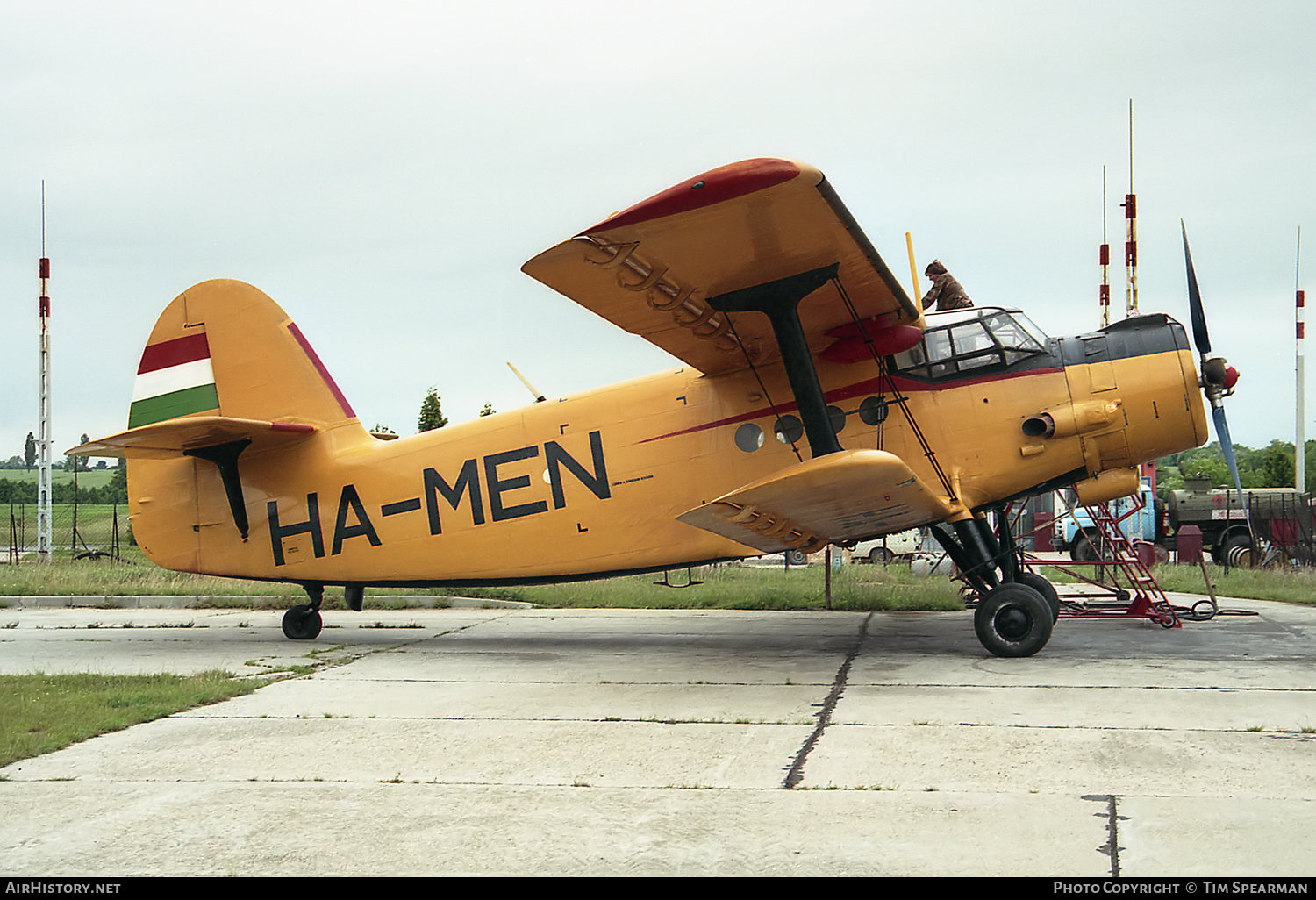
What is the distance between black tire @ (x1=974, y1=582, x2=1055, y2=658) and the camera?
8414 mm

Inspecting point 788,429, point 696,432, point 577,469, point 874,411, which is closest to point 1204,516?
point 874,411

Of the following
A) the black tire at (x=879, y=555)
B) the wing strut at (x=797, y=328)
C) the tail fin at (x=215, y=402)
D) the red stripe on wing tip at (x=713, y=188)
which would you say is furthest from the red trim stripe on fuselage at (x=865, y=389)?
the black tire at (x=879, y=555)

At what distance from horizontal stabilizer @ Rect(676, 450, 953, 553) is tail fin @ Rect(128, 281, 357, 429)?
5207mm

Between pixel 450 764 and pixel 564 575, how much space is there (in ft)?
15.8

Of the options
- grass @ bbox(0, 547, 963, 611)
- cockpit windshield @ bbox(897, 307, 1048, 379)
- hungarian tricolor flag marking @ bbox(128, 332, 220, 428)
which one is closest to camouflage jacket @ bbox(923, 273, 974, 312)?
cockpit windshield @ bbox(897, 307, 1048, 379)

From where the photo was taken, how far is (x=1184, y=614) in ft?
37.7

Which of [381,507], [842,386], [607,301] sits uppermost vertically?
[607,301]

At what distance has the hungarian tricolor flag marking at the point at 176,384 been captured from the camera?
1134cm

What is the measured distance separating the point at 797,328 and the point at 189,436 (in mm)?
6473

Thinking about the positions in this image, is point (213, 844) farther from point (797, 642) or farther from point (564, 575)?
point (797, 642)

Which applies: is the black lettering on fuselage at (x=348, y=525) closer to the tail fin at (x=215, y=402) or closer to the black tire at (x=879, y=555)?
the tail fin at (x=215, y=402)

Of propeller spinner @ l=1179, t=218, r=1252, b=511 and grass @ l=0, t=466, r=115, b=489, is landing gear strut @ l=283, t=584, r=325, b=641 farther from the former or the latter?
grass @ l=0, t=466, r=115, b=489

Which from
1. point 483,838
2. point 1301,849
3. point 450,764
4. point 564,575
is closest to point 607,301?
point 564,575

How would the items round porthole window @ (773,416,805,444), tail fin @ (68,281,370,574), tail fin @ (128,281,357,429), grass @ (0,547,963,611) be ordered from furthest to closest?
grass @ (0,547,963,611)
tail fin @ (128,281,357,429)
tail fin @ (68,281,370,574)
round porthole window @ (773,416,805,444)
